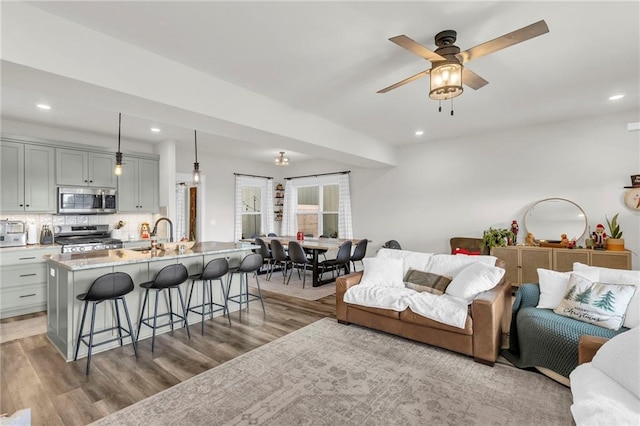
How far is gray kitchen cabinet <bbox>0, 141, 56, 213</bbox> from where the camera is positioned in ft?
14.2

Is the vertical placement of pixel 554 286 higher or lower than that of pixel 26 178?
lower

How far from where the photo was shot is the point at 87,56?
2.35 metres

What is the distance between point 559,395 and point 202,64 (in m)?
4.03

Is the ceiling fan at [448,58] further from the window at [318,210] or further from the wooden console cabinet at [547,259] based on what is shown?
the window at [318,210]

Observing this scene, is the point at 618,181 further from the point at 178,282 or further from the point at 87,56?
the point at 87,56

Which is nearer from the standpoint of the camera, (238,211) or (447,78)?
(447,78)

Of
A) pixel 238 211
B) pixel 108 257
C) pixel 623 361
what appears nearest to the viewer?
pixel 623 361

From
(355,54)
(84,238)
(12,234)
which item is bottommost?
(84,238)

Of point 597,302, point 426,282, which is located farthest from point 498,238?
point 597,302

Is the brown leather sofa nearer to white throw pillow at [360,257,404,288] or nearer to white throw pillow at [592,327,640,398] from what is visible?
white throw pillow at [360,257,404,288]

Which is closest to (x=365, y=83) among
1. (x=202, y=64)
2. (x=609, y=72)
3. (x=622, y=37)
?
(x=202, y=64)

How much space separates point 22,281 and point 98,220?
148cm

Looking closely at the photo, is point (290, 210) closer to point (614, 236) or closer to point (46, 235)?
point (46, 235)

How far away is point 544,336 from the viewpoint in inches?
96.7
